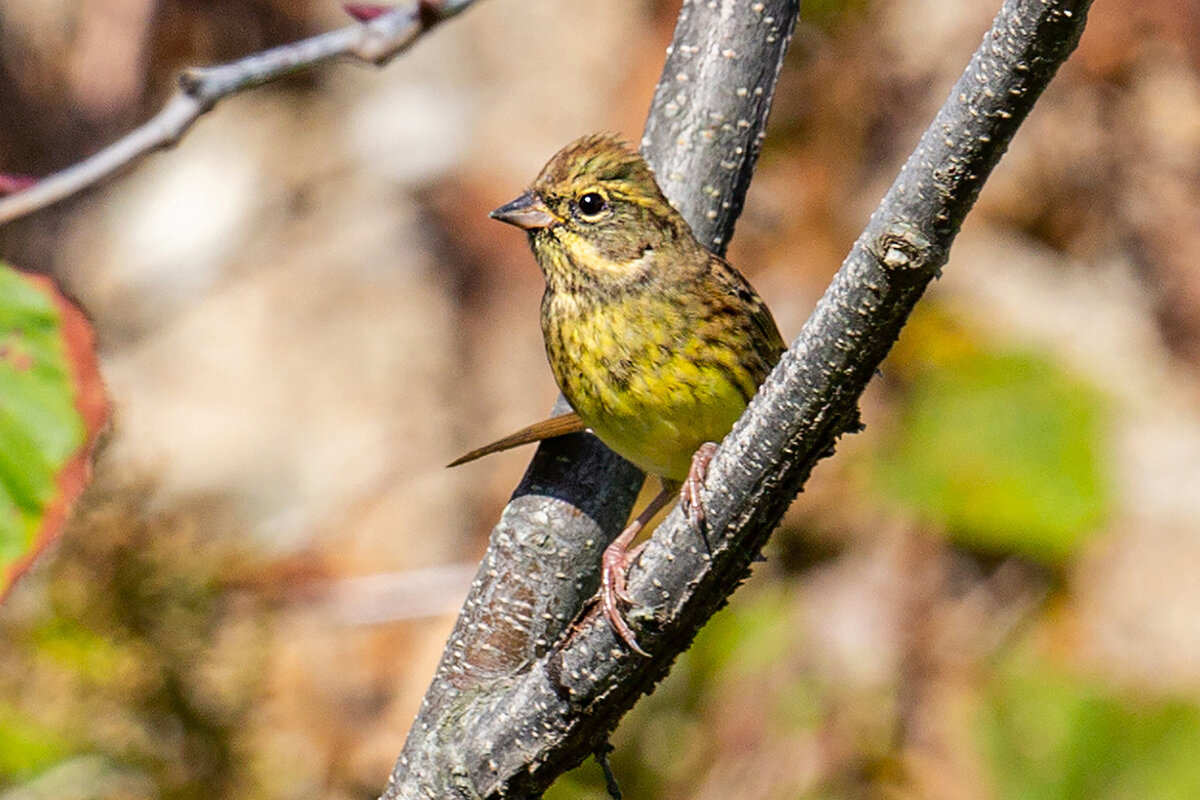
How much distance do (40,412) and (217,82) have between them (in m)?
0.48

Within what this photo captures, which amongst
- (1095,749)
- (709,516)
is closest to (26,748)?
(709,516)

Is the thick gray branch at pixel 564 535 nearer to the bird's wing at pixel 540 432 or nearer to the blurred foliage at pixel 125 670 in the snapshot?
the bird's wing at pixel 540 432

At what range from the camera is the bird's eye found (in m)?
2.37

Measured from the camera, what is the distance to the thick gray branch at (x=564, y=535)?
1701 millimetres

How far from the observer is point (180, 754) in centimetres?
323

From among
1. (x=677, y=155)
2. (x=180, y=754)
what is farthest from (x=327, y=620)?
(x=677, y=155)

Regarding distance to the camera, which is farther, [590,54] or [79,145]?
[590,54]

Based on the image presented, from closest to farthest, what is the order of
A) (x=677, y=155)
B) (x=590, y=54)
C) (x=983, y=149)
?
(x=983, y=149) → (x=677, y=155) → (x=590, y=54)

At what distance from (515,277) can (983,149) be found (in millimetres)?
4450

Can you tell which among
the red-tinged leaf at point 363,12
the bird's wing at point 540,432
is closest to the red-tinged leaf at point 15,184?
the red-tinged leaf at point 363,12

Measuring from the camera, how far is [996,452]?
4.26 m

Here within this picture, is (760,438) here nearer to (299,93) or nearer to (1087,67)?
(1087,67)

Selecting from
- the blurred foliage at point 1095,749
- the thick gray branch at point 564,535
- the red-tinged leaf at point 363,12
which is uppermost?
the red-tinged leaf at point 363,12

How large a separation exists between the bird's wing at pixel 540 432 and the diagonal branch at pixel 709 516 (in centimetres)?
3
